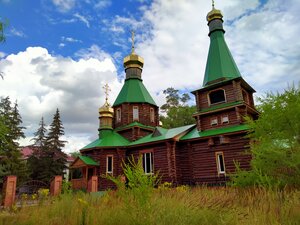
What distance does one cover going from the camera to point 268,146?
8422 millimetres

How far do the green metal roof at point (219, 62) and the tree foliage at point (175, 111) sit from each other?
50.4ft

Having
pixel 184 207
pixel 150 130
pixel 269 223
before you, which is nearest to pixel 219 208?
pixel 184 207

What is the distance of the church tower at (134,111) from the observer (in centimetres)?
2261

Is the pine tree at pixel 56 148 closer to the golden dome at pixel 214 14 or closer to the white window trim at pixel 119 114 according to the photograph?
the white window trim at pixel 119 114

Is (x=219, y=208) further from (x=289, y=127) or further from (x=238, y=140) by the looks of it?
(x=238, y=140)

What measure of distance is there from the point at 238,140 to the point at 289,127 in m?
6.86

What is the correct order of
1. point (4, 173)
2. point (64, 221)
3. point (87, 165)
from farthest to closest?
point (4, 173)
point (87, 165)
point (64, 221)

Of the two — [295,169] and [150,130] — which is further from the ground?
[150,130]

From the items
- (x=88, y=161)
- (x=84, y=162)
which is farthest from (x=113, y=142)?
(x=84, y=162)

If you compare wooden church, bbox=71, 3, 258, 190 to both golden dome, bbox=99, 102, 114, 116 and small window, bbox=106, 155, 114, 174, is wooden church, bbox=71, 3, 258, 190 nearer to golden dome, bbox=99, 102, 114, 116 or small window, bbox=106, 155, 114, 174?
small window, bbox=106, 155, 114, 174

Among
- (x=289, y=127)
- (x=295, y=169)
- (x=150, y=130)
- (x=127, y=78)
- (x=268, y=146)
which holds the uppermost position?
(x=127, y=78)

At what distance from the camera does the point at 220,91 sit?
62.0 ft

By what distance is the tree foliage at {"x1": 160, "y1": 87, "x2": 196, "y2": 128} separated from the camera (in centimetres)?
3509

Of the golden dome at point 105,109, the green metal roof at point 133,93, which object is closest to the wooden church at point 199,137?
the green metal roof at point 133,93
